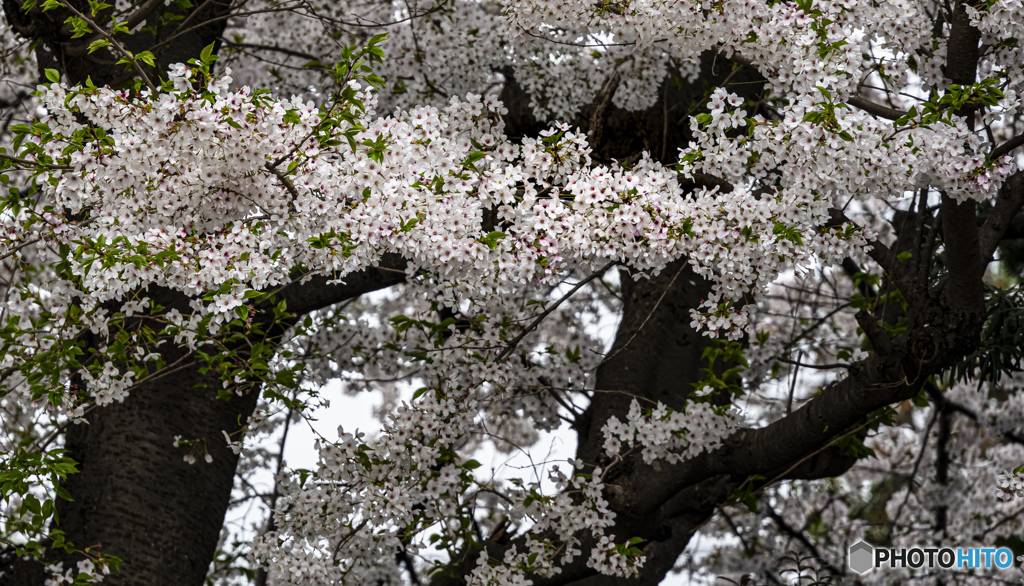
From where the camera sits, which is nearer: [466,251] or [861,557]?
[466,251]

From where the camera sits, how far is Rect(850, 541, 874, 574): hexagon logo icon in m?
5.85

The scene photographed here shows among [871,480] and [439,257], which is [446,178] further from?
[871,480]

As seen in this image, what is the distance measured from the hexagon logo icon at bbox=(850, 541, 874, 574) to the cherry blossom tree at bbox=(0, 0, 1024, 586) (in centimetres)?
112

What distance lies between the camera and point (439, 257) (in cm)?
296

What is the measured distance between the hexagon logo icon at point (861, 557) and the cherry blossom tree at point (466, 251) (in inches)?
44.3

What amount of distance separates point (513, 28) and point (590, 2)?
425 mm

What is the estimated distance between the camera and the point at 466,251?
299 cm

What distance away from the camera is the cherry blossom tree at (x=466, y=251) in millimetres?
2939

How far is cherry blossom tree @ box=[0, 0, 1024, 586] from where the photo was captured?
9.64 feet

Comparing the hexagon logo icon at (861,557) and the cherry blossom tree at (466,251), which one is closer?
the cherry blossom tree at (466,251)

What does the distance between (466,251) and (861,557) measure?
4395 millimetres

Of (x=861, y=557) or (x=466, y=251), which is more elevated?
(x=861, y=557)

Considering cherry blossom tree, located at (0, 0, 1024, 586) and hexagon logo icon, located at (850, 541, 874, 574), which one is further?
hexagon logo icon, located at (850, 541, 874, 574)

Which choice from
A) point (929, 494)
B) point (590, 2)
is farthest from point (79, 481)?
point (929, 494)
